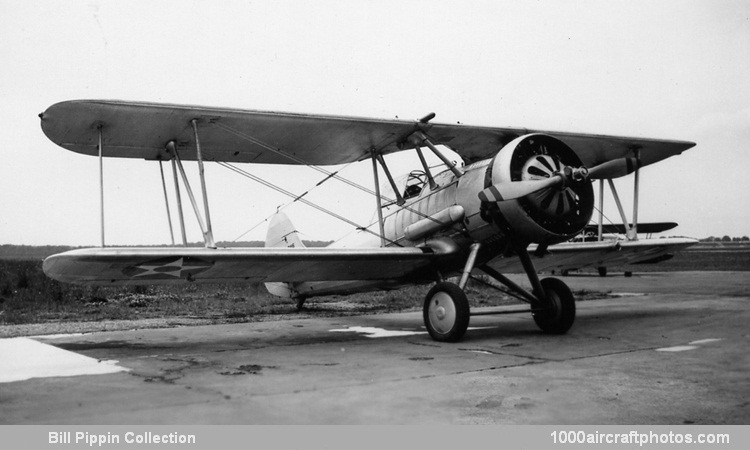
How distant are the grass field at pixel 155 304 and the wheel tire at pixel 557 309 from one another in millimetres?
4775

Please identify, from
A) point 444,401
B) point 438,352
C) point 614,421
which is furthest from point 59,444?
point 438,352

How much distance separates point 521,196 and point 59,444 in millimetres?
5526

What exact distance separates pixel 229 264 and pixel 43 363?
2.25 meters

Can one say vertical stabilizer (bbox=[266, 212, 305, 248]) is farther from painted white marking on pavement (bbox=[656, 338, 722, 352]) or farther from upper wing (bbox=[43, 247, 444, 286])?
painted white marking on pavement (bbox=[656, 338, 722, 352])

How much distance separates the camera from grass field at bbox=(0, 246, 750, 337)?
1098cm

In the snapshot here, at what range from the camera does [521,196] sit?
7422mm

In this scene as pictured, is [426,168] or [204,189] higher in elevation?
[426,168]

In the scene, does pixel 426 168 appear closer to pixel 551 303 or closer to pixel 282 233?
pixel 551 303

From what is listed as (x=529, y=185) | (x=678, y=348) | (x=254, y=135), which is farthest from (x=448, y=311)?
(x=254, y=135)

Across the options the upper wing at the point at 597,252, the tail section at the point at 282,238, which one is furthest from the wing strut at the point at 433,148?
the tail section at the point at 282,238

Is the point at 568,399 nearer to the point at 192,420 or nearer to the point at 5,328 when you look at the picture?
the point at 192,420

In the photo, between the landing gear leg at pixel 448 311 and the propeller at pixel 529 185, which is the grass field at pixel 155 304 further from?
the propeller at pixel 529 185

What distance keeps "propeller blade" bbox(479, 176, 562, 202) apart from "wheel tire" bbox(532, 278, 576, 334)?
1.67 metres

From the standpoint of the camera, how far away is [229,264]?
761 cm
